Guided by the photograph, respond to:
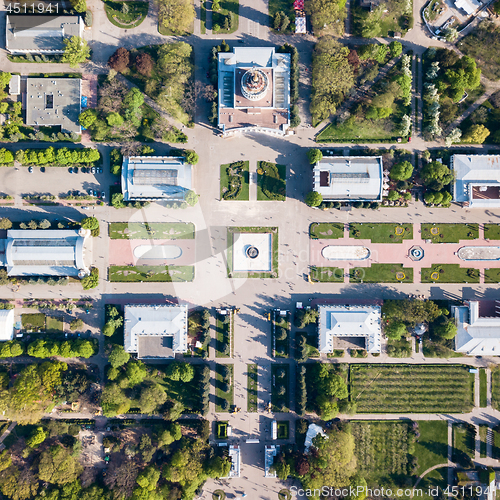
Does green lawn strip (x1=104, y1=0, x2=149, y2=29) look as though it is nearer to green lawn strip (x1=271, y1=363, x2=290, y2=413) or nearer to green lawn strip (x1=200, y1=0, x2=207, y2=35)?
green lawn strip (x1=200, y1=0, x2=207, y2=35)

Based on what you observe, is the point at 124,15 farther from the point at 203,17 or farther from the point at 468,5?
the point at 468,5

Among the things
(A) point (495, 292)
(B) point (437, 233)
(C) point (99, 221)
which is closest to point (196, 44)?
(C) point (99, 221)

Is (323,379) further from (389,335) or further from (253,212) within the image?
(253,212)

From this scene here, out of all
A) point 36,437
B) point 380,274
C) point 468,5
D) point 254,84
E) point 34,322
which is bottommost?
point 36,437

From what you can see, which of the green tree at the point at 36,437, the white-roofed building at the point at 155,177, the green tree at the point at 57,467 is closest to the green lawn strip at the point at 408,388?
the white-roofed building at the point at 155,177

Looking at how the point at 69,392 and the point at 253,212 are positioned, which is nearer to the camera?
the point at 69,392

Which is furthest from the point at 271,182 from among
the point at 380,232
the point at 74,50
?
the point at 74,50

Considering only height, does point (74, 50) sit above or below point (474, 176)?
above
